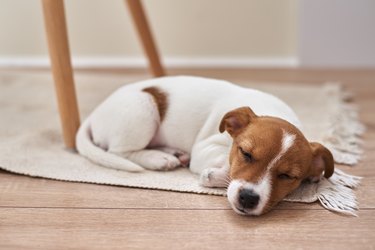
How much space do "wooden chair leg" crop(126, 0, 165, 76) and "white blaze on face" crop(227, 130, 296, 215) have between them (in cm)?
121

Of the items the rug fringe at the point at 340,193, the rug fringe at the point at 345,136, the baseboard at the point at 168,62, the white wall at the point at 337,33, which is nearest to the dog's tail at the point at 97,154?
the rug fringe at the point at 340,193

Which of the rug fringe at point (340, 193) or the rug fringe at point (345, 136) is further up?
the rug fringe at point (340, 193)

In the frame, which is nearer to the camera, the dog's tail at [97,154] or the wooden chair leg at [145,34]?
the dog's tail at [97,154]

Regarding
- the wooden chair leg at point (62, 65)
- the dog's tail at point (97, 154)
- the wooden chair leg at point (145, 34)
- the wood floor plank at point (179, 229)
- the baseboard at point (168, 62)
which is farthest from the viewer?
the baseboard at point (168, 62)

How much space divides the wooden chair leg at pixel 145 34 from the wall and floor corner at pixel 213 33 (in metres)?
0.77

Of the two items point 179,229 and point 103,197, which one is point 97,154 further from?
point 179,229

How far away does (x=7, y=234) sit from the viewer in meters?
1.22

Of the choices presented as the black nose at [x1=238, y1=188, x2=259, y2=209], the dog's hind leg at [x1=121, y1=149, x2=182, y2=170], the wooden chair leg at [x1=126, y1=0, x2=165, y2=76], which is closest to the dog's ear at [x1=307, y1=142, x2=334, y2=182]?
the black nose at [x1=238, y1=188, x2=259, y2=209]

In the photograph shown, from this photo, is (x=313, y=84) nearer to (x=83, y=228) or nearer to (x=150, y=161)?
(x=150, y=161)

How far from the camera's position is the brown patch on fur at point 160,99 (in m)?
1.63

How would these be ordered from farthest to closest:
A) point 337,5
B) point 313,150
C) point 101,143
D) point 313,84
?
1. point 337,5
2. point 313,84
3. point 101,143
4. point 313,150

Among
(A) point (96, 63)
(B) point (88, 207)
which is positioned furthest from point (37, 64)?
(B) point (88, 207)

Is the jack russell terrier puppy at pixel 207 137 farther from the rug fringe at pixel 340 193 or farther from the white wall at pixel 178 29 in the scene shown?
the white wall at pixel 178 29

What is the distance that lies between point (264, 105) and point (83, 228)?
0.63 m
